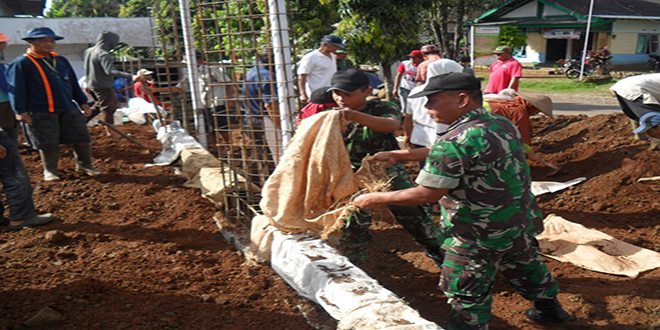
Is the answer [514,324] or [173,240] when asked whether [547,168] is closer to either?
[514,324]

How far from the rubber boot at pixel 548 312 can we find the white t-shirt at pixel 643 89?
3.60m

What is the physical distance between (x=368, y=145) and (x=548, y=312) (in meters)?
1.60

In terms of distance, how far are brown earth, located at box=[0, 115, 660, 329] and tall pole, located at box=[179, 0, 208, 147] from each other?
0.92m

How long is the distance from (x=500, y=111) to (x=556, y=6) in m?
19.9

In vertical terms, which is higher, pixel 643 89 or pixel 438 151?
pixel 438 151

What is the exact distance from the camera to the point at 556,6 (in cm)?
2328

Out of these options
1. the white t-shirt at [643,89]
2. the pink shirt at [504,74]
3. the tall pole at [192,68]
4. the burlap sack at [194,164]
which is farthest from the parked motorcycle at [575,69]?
the burlap sack at [194,164]

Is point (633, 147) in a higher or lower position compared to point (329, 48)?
lower

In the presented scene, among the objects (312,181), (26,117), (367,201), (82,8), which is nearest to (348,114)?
(312,181)

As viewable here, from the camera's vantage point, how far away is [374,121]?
11.2ft

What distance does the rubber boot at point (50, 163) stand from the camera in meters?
6.20

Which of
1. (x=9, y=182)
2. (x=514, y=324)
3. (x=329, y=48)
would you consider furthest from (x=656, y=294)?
(x=9, y=182)

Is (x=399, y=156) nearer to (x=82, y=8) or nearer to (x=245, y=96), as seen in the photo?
(x=245, y=96)

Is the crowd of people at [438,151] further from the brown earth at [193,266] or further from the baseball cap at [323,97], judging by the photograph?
the brown earth at [193,266]
